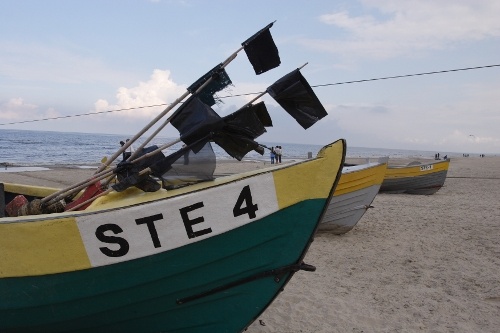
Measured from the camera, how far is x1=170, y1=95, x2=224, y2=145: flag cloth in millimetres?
3301

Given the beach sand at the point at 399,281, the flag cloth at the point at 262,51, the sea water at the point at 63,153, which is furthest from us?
the sea water at the point at 63,153

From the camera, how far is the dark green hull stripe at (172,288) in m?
3.06

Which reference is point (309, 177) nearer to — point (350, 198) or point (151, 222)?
point (151, 222)

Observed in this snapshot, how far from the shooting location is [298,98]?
3527mm

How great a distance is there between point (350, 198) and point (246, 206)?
6036 mm

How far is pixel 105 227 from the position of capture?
2895 mm

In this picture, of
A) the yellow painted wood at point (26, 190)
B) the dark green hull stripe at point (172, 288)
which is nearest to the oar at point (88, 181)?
the dark green hull stripe at point (172, 288)

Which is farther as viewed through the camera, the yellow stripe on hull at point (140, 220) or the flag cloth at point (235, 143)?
the flag cloth at point (235, 143)

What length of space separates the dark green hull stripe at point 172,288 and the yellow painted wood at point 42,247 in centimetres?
9

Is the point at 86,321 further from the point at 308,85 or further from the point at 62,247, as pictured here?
the point at 308,85

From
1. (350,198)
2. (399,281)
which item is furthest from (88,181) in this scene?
(350,198)

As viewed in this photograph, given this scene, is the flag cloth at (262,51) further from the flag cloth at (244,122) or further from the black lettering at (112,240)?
the black lettering at (112,240)

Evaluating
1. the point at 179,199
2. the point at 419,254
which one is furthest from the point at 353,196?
the point at 179,199

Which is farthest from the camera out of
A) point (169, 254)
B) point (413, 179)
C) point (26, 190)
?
point (413, 179)
